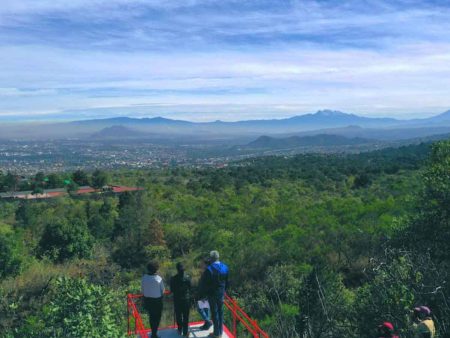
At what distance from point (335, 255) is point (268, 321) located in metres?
5.99

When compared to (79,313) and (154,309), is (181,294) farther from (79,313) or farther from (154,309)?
(79,313)

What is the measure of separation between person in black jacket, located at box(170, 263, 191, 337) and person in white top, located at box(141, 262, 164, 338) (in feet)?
0.79

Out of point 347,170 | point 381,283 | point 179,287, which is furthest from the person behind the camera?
point 347,170

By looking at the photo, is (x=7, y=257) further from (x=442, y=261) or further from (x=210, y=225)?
(x=442, y=261)

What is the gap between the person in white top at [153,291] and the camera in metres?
7.84

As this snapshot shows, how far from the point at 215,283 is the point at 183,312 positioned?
0.95 metres

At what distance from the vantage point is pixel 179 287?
26.0ft

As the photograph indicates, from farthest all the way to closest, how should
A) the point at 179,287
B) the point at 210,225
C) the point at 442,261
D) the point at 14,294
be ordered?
1. the point at 210,225
2. the point at 14,294
3. the point at 442,261
4. the point at 179,287

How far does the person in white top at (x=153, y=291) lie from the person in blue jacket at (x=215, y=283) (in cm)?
80

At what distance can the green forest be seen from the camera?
8484mm

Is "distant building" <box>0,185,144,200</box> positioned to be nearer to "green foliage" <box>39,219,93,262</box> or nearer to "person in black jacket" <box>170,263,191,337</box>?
"green foliage" <box>39,219,93,262</box>

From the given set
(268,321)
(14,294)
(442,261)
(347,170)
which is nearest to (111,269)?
(14,294)

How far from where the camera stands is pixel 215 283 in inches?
306

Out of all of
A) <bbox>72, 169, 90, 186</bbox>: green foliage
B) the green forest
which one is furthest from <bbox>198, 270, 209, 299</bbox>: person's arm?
<bbox>72, 169, 90, 186</bbox>: green foliage
